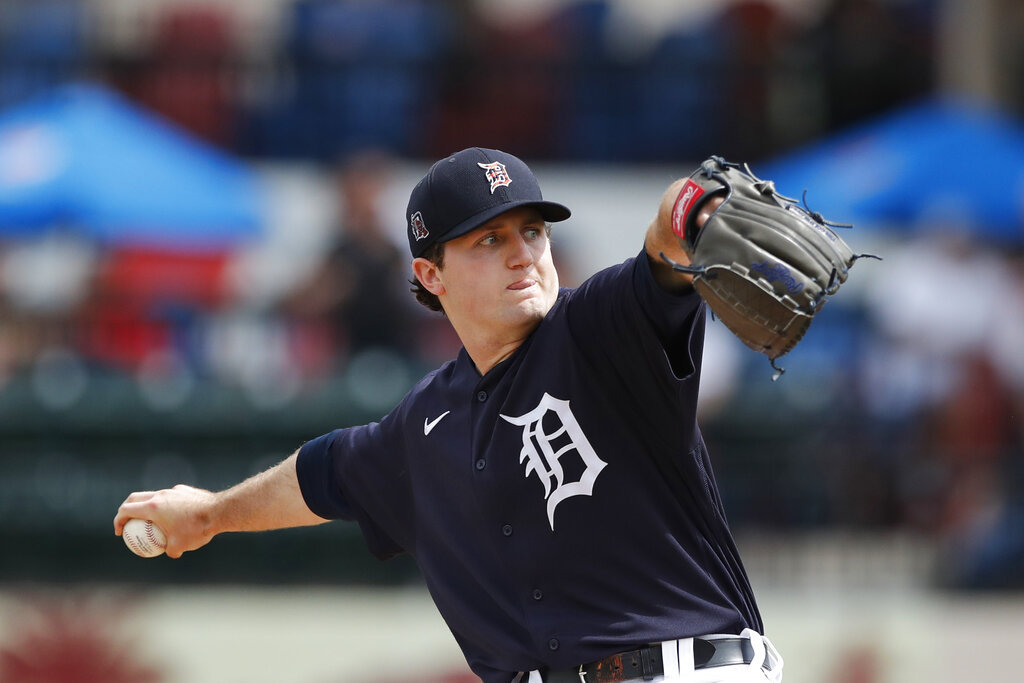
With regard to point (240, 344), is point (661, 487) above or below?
below

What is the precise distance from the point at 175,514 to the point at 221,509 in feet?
0.44

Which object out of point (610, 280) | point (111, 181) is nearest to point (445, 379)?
point (610, 280)

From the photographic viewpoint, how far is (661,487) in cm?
358

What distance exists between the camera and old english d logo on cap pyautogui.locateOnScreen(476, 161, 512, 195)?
369 centimetres

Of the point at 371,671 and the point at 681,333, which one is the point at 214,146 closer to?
the point at 371,671

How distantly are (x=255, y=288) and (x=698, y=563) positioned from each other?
9064mm

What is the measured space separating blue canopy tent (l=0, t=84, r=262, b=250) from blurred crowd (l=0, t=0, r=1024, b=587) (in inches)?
13.0

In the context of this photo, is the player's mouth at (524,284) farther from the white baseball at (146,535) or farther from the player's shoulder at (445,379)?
the white baseball at (146,535)

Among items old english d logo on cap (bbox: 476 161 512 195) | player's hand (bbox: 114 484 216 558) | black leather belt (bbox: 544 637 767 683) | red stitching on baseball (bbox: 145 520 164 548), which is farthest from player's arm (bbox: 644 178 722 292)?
red stitching on baseball (bbox: 145 520 164 548)

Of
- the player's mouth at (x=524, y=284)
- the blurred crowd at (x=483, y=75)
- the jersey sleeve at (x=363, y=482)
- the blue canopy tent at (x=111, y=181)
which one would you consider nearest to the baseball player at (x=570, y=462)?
the player's mouth at (x=524, y=284)

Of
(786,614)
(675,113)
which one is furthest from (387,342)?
(675,113)

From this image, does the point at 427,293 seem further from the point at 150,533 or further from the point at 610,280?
the point at 150,533

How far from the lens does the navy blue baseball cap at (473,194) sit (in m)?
3.68

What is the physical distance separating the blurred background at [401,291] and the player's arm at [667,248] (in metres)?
5.01
